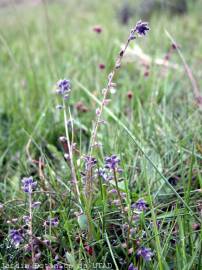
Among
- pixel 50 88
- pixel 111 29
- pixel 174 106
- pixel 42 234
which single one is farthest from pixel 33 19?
pixel 42 234

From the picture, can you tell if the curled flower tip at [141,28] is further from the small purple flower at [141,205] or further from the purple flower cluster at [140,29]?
the small purple flower at [141,205]

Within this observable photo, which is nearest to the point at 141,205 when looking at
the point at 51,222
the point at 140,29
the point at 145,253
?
the point at 145,253

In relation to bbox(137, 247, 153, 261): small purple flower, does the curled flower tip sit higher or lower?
higher

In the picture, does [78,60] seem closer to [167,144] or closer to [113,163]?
[167,144]

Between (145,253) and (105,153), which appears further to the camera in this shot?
(105,153)

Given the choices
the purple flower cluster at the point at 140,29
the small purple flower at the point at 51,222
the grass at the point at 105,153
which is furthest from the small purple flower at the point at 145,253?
the purple flower cluster at the point at 140,29

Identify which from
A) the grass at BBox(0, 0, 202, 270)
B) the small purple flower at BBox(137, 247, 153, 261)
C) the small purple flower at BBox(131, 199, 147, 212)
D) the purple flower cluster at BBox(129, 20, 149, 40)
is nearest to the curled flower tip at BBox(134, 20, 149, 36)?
the purple flower cluster at BBox(129, 20, 149, 40)

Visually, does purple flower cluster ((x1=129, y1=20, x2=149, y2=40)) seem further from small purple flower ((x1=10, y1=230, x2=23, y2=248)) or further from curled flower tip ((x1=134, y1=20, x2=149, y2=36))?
small purple flower ((x1=10, y1=230, x2=23, y2=248))

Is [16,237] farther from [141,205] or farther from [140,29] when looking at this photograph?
[140,29]
